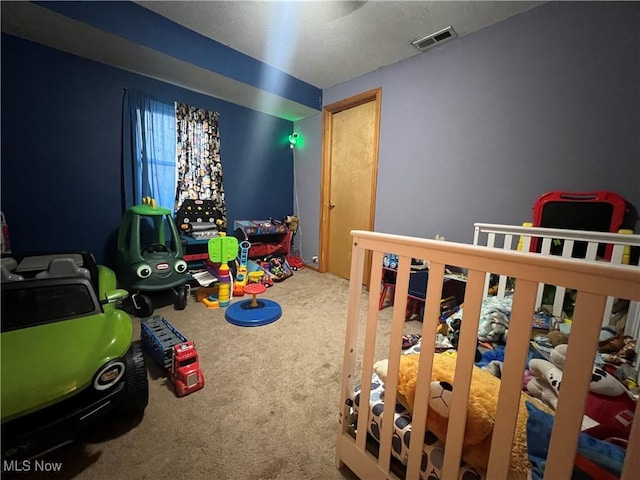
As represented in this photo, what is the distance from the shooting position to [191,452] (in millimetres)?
1021

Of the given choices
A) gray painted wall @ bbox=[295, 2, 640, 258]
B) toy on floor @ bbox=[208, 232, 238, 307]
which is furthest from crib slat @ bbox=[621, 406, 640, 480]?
toy on floor @ bbox=[208, 232, 238, 307]

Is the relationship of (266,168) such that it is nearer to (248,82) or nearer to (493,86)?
(248,82)

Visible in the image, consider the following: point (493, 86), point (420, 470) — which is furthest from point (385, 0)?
point (420, 470)

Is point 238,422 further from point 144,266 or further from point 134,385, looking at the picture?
point 144,266

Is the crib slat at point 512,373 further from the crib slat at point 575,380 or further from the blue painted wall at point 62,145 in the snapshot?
the blue painted wall at point 62,145

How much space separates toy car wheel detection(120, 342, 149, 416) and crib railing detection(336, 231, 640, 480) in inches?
36.1

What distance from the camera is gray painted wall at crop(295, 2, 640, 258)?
5.18 ft

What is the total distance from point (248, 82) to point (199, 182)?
1.23m

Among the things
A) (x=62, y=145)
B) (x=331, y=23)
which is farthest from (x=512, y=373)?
(x=62, y=145)

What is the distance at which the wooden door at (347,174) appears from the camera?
288 cm

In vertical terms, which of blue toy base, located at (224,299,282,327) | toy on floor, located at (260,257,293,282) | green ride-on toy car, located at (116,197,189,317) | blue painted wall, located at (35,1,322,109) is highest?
blue painted wall, located at (35,1,322,109)

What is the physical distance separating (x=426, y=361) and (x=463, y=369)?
0.09 m

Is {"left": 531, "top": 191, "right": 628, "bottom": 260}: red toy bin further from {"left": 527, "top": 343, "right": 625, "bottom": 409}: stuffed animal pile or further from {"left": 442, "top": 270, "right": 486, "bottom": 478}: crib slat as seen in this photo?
{"left": 442, "top": 270, "right": 486, "bottom": 478}: crib slat

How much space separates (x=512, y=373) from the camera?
53cm
